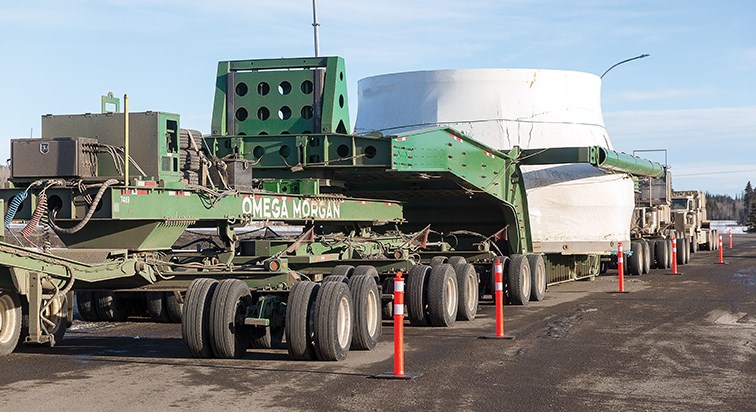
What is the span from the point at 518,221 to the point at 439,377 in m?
11.9

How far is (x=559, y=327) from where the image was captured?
15734 mm

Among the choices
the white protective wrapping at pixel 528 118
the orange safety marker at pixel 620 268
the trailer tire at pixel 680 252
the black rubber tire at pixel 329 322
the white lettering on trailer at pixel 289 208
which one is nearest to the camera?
the black rubber tire at pixel 329 322

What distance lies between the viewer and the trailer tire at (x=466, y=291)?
663 inches

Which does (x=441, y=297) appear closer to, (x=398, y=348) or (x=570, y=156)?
(x=398, y=348)

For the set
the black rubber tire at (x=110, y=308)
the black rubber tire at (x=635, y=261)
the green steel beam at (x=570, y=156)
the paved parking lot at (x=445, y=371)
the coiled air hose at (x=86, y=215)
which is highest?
the green steel beam at (x=570, y=156)

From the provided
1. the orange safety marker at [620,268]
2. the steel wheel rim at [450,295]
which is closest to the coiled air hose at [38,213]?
the steel wheel rim at [450,295]

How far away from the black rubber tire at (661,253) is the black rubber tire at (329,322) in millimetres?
23503

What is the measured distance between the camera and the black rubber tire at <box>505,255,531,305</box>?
65.5 feet

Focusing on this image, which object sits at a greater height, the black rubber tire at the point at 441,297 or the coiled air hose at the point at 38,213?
the coiled air hose at the point at 38,213

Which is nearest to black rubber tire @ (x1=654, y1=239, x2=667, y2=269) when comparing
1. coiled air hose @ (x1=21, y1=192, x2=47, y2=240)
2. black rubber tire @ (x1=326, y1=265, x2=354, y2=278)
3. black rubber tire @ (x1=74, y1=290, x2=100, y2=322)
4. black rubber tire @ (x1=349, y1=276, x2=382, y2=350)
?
black rubber tire @ (x1=326, y1=265, x2=354, y2=278)

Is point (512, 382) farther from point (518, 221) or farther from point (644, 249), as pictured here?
point (644, 249)

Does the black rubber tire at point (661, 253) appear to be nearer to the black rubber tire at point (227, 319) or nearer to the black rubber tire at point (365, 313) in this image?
the black rubber tire at point (365, 313)

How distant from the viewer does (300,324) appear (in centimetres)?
1191

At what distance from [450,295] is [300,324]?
498 centimetres
